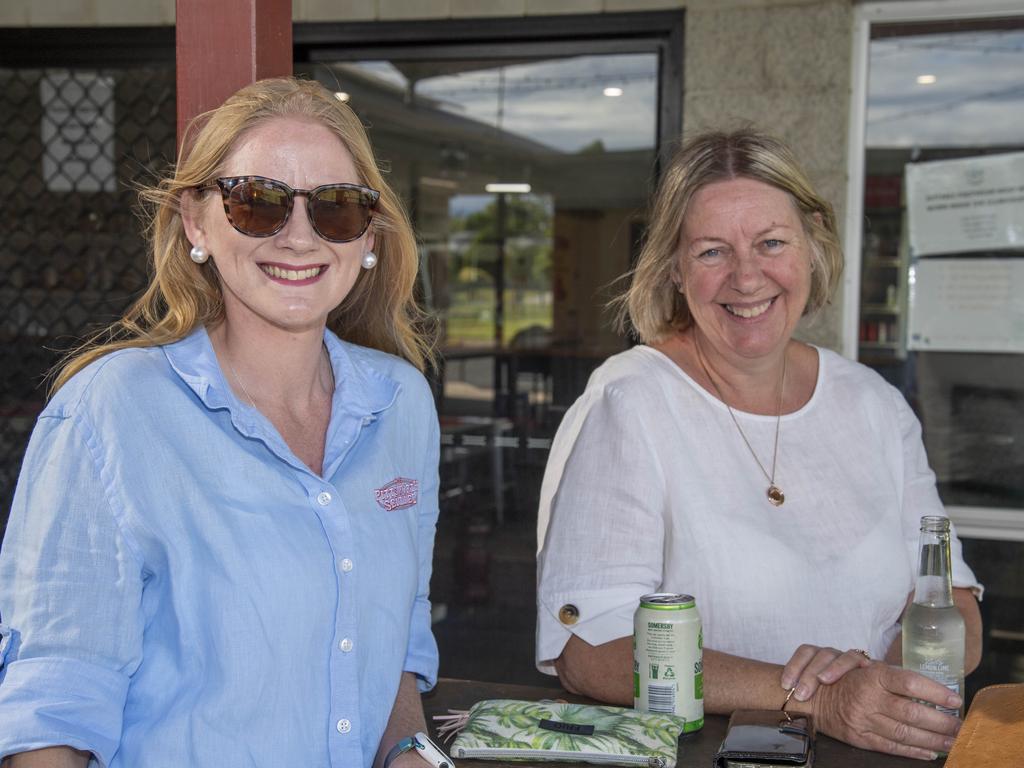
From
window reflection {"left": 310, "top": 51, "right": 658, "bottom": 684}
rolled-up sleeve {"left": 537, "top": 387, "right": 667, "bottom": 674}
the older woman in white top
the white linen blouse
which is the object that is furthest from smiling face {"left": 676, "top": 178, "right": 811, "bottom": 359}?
window reflection {"left": 310, "top": 51, "right": 658, "bottom": 684}

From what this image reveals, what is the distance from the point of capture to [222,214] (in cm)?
173

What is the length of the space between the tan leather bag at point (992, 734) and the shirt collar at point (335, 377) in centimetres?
98

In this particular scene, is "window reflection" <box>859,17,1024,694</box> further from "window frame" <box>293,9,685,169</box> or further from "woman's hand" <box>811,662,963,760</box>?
"woman's hand" <box>811,662,963,760</box>

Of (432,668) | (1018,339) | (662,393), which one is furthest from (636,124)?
(432,668)

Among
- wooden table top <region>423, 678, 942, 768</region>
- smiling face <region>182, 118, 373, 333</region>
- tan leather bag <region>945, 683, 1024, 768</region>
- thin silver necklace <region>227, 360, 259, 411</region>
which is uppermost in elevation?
smiling face <region>182, 118, 373, 333</region>

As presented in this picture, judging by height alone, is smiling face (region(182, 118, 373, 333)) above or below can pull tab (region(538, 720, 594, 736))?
above

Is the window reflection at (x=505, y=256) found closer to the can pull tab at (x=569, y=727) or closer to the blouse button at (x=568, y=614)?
the blouse button at (x=568, y=614)

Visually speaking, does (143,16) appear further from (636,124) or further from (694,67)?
(636,124)

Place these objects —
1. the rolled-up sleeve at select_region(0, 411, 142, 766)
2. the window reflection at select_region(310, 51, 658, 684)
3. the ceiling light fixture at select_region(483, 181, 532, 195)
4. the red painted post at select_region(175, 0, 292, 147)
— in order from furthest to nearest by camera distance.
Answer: the ceiling light fixture at select_region(483, 181, 532, 195), the window reflection at select_region(310, 51, 658, 684), the red painted post at select_region(175, 0, 292, 147), the rolled-up sleeve at select_region(0, 411, 142, 766)

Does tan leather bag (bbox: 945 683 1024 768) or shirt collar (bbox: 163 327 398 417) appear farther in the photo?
shirt collar (bbox: 163 327 398 417)

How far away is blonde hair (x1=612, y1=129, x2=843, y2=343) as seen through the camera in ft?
7.91

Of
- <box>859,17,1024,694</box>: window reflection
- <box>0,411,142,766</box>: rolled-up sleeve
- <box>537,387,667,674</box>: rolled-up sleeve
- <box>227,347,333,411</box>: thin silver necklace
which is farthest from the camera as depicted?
<box>859,17,1024,694</box>: window reflection

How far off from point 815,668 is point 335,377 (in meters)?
0.93

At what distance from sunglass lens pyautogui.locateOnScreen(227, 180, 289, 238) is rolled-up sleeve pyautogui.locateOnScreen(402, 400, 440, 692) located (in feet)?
1.55
